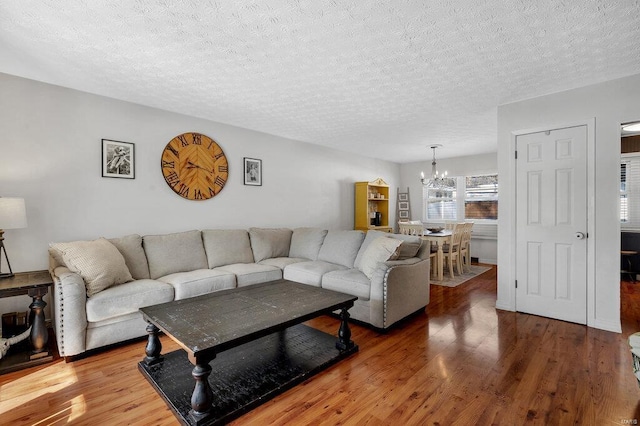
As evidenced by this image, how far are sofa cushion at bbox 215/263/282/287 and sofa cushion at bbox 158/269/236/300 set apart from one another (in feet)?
0.32

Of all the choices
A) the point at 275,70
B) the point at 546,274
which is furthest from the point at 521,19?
the point at 546,274

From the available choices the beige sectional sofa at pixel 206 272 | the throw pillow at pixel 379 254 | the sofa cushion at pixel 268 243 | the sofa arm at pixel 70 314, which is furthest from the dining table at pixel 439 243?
the sofa arm at pixel 70 314

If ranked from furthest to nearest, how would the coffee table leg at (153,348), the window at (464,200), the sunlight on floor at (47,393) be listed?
1. the window at (464,200)
2. the coffee table leg at (153,348)
3. the sunlight on floor at (47,393)

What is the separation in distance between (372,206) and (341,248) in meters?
3.07

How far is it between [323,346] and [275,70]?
2.40m

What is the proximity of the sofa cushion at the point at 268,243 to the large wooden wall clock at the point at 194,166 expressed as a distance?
0.82 meters

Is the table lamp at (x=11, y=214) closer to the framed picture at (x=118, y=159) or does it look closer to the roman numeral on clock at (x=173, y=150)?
the framed picture at (x=118, y=159)

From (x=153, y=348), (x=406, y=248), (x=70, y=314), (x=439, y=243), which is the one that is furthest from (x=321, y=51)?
(x=439, y=243)

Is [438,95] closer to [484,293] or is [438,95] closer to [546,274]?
[546,274]

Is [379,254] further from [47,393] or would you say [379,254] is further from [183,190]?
[47,393]

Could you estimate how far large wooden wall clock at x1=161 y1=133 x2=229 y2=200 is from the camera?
3.79 metres

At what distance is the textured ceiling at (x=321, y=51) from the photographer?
1.87m

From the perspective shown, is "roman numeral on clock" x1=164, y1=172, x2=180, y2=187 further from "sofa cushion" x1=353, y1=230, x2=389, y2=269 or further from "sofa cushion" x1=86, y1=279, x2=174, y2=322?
"sofa cushion" x1=353, y1=230, x2=389, y2=269

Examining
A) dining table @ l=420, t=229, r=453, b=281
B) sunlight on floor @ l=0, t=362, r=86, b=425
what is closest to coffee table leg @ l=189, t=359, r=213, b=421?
sunlight on floor @ l=0, t=362, r=86, b=425
